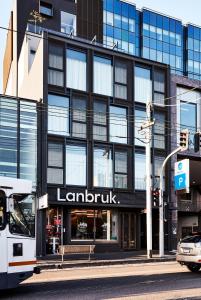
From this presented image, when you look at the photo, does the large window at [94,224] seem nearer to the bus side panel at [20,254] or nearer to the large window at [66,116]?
the large window at [66,116]

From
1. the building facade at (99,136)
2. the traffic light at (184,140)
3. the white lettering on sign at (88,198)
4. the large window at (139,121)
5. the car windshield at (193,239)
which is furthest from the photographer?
the large window at (139,121)

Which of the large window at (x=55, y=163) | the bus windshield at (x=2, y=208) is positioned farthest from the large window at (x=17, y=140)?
the bus windshield at (x=2, y=208)

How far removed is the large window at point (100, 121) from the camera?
103ft

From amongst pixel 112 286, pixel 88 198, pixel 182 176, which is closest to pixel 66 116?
pixel 88 198

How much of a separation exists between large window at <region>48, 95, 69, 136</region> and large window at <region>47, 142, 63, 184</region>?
0.88 metres

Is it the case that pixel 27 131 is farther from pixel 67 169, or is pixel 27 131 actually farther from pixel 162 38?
pixel 162 38

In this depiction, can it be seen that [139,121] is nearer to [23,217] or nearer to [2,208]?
[23,217]

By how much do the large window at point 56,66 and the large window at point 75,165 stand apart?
4010 mm

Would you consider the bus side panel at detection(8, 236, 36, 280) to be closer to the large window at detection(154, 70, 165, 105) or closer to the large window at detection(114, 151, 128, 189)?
the large window at detection(114, 151, 128, 189)

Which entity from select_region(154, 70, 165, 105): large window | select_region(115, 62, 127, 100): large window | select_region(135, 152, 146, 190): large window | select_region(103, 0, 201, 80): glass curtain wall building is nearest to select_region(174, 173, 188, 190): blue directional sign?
select_region(135, 152, 146, 190): large window

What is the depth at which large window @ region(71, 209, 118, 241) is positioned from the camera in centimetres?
3066

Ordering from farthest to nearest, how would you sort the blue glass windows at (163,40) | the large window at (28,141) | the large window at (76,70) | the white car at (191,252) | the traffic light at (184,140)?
1. the blue glass windows at (163,40)
2. the large window at (76,70)
3. the large window at (28,141)
4. the traffic light at (184,140)
5. the white car at (191,252)

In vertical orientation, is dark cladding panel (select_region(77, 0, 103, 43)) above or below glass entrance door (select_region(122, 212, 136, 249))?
above

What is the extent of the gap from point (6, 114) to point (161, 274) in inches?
567
